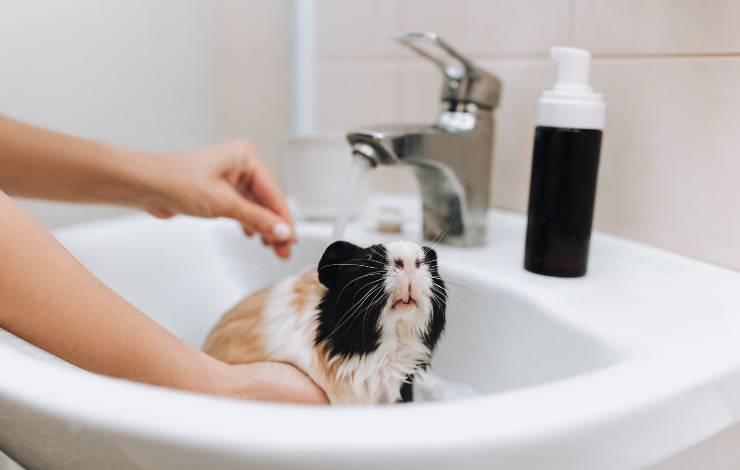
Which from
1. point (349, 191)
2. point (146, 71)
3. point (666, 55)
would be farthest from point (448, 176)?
point (146, 71)

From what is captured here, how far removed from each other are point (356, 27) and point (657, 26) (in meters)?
0.53

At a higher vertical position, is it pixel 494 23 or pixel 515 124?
pixel 494 23

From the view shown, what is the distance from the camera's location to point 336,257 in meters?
0.42

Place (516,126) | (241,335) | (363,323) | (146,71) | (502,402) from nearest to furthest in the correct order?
(502,402)
(363,323)
(241,335)
(516,126)
(146,71)

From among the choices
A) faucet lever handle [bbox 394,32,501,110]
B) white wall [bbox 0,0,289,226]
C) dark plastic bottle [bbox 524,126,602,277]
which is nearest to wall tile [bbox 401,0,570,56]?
faucet lever handle [bbox 394,32,501,110]

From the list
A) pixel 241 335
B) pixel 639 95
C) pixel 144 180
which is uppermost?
pixel 639 95

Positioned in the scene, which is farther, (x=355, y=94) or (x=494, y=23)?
(x=355, y=94)

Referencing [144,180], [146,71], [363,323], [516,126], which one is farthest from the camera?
[146,71]

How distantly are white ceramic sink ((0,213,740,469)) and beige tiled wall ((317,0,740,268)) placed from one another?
0.05 metres

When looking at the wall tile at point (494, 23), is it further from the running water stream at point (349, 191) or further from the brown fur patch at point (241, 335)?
the brown fur patch at point (241, 335)

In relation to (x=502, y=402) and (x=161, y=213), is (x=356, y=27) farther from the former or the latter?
(x=502, y=402)

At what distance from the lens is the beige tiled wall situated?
0.62m

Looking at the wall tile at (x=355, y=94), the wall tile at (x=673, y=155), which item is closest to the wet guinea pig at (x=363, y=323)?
the wall tile at (x=673, y=155)

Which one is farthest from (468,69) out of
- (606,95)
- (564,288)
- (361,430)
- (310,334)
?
(361,430)
